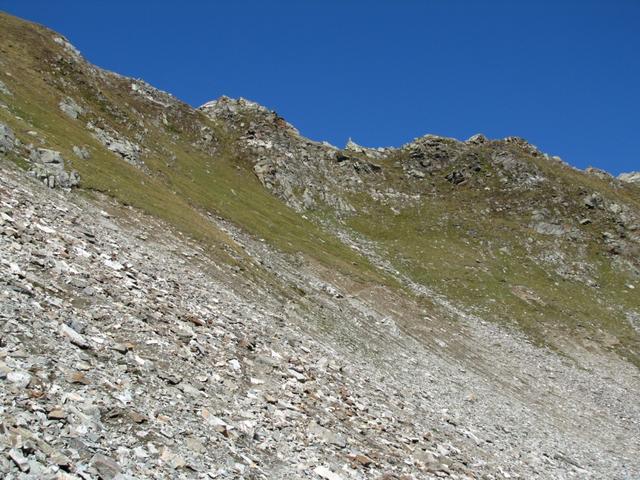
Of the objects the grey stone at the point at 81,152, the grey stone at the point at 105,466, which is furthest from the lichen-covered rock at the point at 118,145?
the grey stone at the point at 105,466

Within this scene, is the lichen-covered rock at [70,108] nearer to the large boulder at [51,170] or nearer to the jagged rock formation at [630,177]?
the large boulder at [51,170]

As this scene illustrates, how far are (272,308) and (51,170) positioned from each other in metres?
17.8

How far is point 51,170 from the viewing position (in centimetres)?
3525

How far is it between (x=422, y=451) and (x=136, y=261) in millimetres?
16178

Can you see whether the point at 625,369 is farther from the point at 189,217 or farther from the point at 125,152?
the point at 125,152

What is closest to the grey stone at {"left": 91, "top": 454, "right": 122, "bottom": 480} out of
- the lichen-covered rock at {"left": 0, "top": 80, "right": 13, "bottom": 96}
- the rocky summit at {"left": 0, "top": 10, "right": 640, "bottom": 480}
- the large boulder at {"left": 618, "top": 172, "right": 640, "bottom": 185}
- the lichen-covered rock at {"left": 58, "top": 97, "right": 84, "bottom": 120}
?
the rocky summit at {"left": 0, "top": 10, "right": 640, "bottom": 480}

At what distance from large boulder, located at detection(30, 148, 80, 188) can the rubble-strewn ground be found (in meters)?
1.61

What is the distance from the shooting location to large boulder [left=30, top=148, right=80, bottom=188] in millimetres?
33594

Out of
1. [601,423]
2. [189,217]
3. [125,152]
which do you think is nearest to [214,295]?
[189,217]

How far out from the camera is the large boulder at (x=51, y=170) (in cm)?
3359

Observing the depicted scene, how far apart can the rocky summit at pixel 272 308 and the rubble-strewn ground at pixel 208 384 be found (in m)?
0.10

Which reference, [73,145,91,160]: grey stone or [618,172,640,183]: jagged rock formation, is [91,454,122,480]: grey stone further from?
[618,172,640,183]: jagged rock formation

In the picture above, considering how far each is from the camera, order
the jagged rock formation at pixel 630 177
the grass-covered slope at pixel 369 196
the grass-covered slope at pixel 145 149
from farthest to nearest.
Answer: the jagged rock formation at pixel 630 177, the grass-covered slope at pixel 369 196, the grass-covered slope at pixel 145 149

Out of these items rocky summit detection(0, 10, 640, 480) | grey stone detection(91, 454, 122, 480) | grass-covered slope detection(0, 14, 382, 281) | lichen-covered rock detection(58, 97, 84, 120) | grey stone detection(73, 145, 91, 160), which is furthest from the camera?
lichen-covered rock detection(58, 97, 84, 120)
